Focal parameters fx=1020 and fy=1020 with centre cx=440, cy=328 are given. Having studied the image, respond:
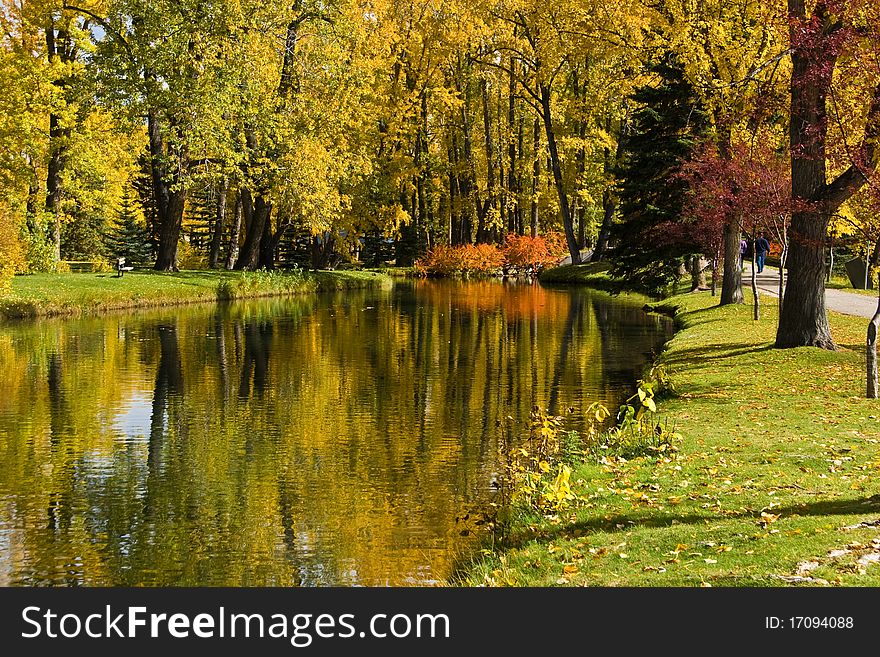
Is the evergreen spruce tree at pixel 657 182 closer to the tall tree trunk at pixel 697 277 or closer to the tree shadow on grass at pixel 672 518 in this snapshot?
the tall tree trunk at pixel 697 277

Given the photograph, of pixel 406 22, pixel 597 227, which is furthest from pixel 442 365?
pixel 597 227

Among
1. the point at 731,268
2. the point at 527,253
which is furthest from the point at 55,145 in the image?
the point at 527,253

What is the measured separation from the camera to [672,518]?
8305 millimetres

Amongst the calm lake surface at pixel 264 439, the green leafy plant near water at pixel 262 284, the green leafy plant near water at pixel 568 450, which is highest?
the green leafy plant near water at pixel 262 284

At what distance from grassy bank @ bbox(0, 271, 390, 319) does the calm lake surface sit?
8.79 ft

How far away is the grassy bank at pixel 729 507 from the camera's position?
22.6 feet

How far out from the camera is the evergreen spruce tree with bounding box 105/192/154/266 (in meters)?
Result: 56.2

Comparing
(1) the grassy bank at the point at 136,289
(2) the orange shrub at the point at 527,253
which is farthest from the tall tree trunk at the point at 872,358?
(2) the orange shrub at the point at 527,253

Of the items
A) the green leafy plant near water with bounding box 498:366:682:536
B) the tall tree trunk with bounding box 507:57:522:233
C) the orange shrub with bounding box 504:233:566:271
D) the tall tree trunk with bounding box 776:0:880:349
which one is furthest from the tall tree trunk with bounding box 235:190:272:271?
the green leafy plant near water with bounding box 498:366:682:536

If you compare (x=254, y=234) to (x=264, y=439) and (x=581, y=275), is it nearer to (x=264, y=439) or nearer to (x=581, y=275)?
(x=581, y=275)

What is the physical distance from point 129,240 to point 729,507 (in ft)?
174

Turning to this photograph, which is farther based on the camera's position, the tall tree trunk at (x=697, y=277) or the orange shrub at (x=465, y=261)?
the orange shrub at (x=465, y=261)

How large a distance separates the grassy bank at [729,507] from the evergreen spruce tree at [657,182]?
17.2 m

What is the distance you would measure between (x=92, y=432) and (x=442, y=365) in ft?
27.8
